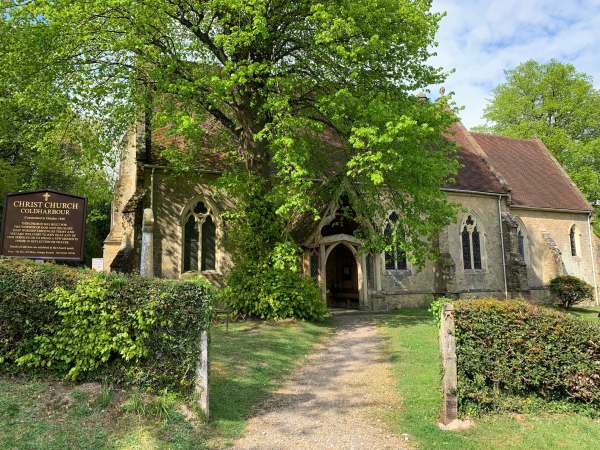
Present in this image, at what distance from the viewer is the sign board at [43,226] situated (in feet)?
28.4

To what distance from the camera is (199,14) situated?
13.4m

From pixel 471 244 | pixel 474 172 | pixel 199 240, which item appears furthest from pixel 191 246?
pixel 474 172

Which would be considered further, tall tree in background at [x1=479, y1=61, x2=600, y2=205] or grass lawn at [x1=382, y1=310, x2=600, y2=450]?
tall tree in background at [x1=479, y1=61, x2=600, y2=205]

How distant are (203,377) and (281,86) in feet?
32.0

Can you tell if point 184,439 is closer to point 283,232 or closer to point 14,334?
point 14,334

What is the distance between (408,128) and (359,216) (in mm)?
4627

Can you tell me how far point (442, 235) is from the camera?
21.8 metres

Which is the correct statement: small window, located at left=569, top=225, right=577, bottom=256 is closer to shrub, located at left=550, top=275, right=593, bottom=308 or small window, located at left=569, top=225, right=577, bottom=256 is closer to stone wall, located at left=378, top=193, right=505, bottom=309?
shrub, located at left=550, top=275, right=593, bottom=308

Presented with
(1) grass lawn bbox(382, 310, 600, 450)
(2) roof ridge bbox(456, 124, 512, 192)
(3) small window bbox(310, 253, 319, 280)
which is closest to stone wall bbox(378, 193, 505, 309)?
(2) roof ridge bbox(456, 124, 512, 192)

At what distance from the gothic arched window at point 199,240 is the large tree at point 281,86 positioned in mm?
3099

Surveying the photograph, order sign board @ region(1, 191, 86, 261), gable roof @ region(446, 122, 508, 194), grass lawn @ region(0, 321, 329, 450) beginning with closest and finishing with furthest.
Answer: grass lawn @ region(0, 321, 329, 450)
sign board @ region(1, 191, 86, 261)
gable roof @ region(446, 122, 508, 194)

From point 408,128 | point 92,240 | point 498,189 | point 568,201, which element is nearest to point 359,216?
point 408,128

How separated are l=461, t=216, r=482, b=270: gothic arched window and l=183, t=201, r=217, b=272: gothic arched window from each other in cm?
1306

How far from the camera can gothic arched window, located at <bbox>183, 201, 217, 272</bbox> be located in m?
17.9
